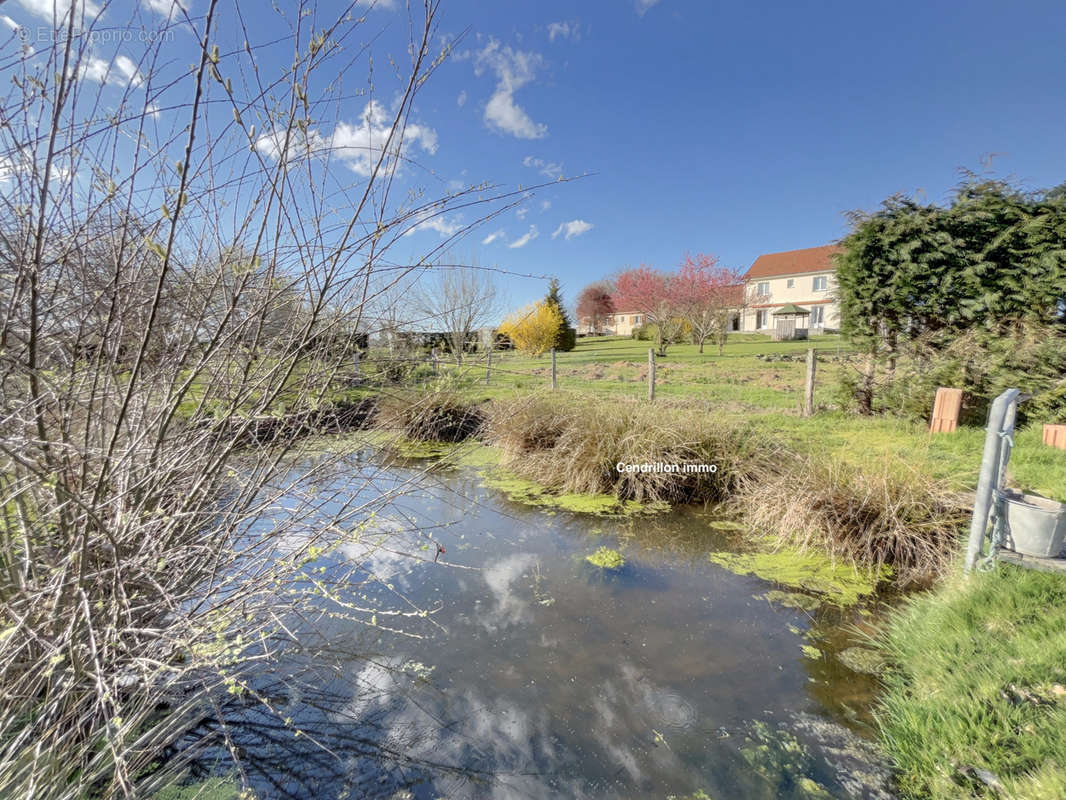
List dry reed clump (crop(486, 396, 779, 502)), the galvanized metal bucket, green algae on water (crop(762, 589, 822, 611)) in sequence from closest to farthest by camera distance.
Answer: the galvanized metal bucket → green algae on water (crop(762, 589, 822, 611)) → dry reed clump (crop(486, 396, 779, 502))

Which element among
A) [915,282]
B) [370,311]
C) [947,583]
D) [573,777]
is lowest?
[573,777]

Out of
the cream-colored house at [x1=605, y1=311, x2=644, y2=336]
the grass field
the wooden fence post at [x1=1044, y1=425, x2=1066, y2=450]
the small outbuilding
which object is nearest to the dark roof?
the small outbuilding

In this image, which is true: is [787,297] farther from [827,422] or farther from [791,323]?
[827,422]

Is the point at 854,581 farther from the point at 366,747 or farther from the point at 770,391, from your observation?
the point at 770,391

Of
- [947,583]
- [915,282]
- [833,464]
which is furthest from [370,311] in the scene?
[915,282]

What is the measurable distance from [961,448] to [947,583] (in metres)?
2.91

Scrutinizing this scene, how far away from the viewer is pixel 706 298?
20.0m

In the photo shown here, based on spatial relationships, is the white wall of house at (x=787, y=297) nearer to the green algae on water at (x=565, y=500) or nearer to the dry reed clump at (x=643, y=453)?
the dry reed clump at (x=643, y=453)

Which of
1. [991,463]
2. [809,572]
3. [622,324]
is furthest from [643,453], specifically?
[622,324]

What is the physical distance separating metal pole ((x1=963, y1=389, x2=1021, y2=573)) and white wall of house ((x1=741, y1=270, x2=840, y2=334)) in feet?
93.0

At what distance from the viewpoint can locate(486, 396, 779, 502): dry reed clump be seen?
4621mm

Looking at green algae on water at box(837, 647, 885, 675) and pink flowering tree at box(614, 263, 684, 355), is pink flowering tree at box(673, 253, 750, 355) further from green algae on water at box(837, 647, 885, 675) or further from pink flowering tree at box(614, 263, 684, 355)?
green algae on water at box(837, 647, 885, 675)

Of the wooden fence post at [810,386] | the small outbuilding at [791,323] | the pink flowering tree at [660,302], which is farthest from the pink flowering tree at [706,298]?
the wooden fence post at [810,386]

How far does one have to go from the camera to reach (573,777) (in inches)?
71.0
